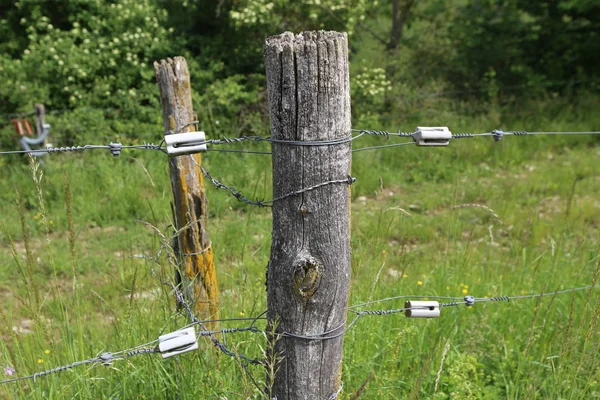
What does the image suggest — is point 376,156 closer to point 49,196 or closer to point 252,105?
point 252,105

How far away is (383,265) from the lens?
3.02 metres

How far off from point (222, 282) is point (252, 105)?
16.2 feet

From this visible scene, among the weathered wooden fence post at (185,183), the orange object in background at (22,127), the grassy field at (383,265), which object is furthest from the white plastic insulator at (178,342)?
the orange object in background at (22,127)

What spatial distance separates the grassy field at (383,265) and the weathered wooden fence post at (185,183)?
142 millimetres

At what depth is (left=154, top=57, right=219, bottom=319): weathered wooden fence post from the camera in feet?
9.95

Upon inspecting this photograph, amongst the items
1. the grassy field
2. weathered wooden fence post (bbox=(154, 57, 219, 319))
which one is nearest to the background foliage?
the grassy field

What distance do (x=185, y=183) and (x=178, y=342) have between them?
136 cm

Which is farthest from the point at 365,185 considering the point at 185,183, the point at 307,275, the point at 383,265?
the point at 307,275

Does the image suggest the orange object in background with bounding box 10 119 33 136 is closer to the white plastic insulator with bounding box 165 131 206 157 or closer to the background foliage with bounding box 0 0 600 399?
the background foliage with bounding box 0 0 600 399

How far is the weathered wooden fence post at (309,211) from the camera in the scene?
172 centimetres

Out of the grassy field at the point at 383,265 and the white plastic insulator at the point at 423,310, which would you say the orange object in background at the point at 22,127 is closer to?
the grassy field at the point at 383,265

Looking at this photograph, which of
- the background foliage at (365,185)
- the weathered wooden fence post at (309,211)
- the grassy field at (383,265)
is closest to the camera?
the weathered wooden fence post at (309,211)

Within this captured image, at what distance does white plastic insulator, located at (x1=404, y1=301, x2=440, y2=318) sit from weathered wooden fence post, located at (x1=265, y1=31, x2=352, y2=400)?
295mm

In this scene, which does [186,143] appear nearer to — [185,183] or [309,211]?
[309,211]
